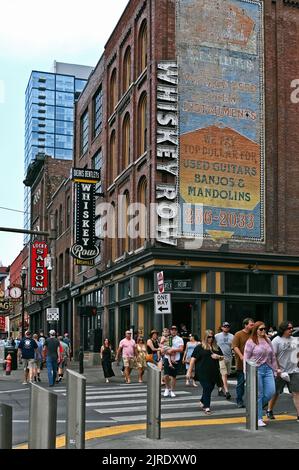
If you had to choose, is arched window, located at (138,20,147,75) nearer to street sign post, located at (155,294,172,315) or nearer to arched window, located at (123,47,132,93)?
arched window, located at (123,47,132,93)

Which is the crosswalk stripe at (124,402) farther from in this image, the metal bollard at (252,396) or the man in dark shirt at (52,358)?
the man in dark shirt at (52,358)

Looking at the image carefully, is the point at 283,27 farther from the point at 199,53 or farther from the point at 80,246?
the point at 80,246

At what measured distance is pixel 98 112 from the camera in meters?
42.6

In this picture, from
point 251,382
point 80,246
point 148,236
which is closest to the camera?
point 251,382

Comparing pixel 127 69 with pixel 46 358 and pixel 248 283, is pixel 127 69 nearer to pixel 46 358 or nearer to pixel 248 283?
pixel 248 283

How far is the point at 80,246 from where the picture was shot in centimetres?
3809

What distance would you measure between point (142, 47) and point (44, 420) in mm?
28134

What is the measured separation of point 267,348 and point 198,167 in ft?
57.2

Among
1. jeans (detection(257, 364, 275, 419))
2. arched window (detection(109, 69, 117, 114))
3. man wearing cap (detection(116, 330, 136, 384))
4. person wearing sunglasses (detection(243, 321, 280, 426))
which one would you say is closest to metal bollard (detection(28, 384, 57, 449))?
person wearing sunglasses (detection(243, 321, 280, 426))

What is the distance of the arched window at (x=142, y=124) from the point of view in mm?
32094

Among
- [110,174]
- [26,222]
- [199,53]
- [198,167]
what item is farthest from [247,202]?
[26,222]

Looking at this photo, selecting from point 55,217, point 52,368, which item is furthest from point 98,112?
point 52,368

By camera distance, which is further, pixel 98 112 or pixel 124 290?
pixel 98 112
